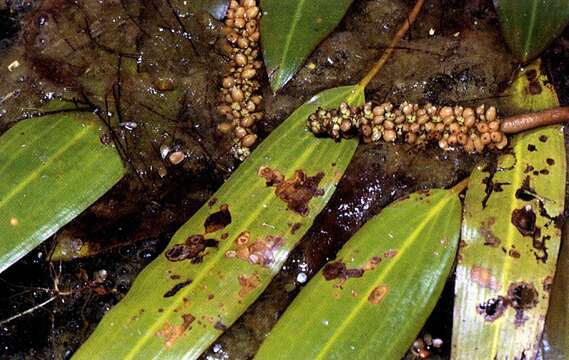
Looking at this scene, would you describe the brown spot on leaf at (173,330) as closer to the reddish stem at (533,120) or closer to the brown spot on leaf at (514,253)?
the brown spot on leaf at (514,253)

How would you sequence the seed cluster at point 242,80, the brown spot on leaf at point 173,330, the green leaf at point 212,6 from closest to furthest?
the brown spot on leaf at point 173,330 → the seed cluster at point 242,80 → the green leaf at point 212,6

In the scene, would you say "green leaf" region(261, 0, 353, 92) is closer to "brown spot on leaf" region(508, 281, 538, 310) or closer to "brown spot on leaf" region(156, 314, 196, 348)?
"brown spot on leaf" region(156, 314, 196, 348)

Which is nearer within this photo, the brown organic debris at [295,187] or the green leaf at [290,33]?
the brown organic debris at [295,187]

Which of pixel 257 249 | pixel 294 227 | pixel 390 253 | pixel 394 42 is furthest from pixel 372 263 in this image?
pixel 394 42

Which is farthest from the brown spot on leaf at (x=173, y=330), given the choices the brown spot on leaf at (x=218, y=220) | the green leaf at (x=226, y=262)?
the brown spot on leaf at (x=218, y=220)

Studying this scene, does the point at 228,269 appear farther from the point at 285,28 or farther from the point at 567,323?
the point at 567,323
